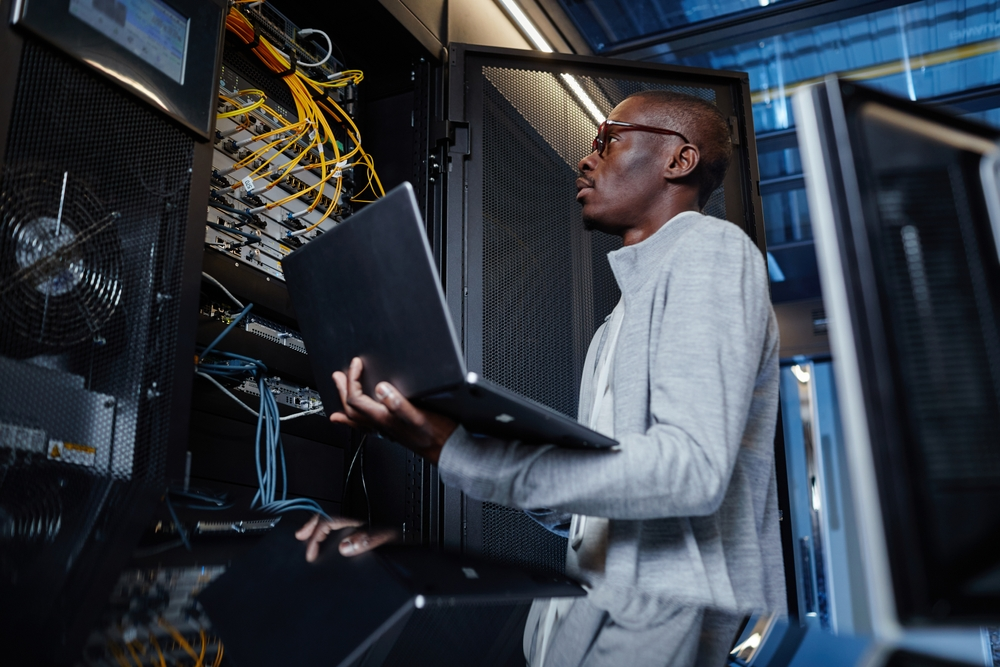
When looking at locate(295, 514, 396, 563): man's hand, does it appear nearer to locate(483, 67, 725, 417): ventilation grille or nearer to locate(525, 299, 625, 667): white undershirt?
locate(525, 299, 625, 667): white undershirt

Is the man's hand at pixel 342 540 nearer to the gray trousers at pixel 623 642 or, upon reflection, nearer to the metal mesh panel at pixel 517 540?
the gray trousers at pixel 623 642

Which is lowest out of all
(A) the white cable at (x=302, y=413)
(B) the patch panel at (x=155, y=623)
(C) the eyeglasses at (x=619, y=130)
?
(B) the patch panel at (x=155, y=623)

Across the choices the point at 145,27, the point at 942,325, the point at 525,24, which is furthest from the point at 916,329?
the point at 525,24

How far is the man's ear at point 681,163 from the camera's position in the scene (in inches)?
57.8

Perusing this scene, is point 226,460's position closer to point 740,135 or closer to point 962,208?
point 962,208

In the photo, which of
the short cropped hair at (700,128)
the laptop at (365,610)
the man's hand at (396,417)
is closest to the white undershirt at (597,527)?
the laptop at (365,610)

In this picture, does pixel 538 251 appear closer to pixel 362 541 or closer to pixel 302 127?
pixel 302 127

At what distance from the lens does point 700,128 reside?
152 centimetres

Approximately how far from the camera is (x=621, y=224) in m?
1.49

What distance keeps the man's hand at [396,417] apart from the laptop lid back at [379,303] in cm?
2

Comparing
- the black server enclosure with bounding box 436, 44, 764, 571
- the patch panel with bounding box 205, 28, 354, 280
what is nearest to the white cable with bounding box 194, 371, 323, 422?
the patch panel with bounding box 205, 28, 354, 280

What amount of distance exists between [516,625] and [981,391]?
1.28 feet

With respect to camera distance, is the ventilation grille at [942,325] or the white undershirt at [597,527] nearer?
the ventilation grille at [942,325]

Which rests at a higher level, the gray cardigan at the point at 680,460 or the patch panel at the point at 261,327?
the patch panel at the point at 261,327
